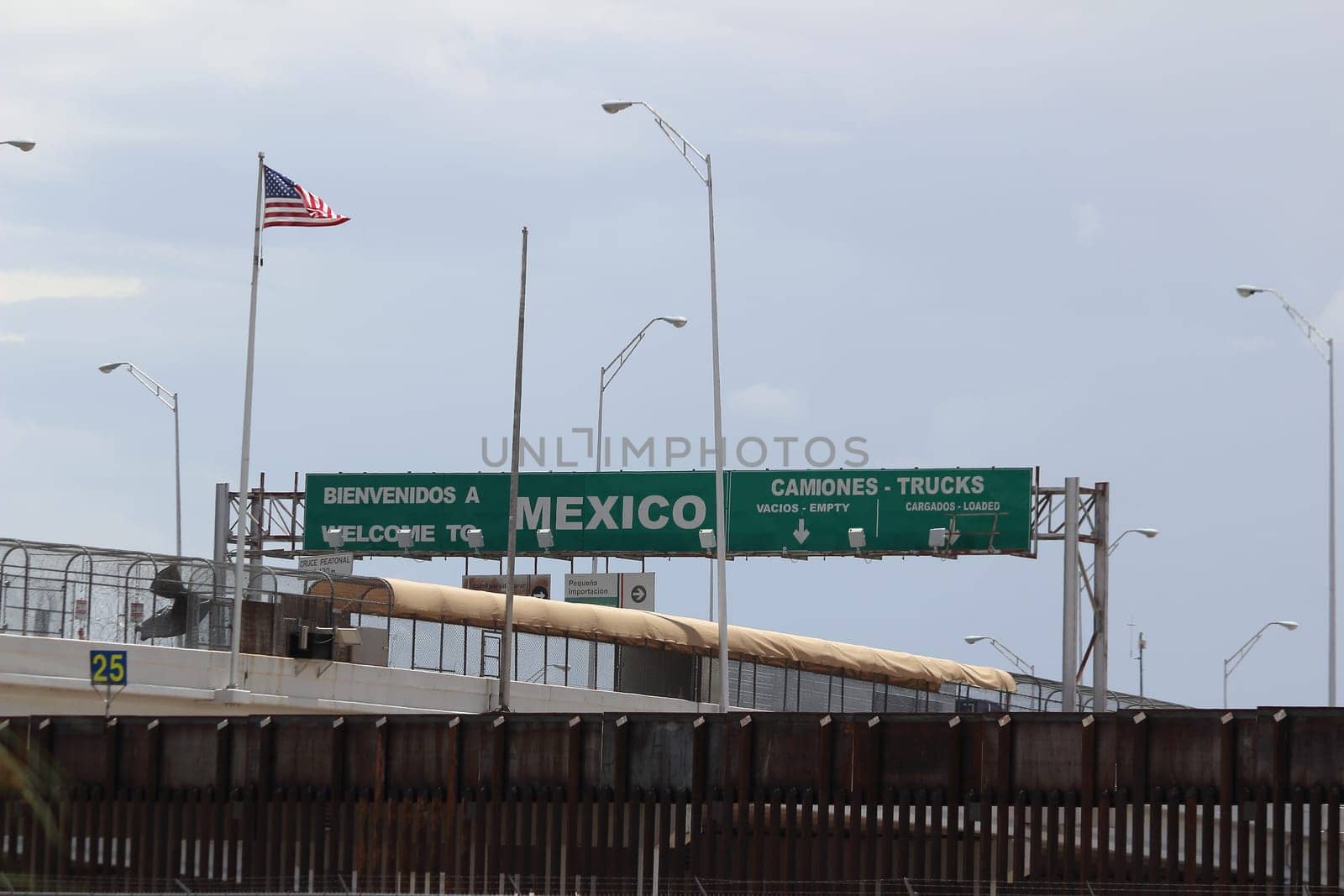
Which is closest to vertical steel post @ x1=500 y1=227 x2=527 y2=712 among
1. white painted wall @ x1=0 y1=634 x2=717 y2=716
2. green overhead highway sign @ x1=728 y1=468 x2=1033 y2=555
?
white painted wall @ x1=0 y1=634 x2=717 y2=716

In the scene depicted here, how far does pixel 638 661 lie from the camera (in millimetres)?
50062

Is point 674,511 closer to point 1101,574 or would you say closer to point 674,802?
point 1101,574

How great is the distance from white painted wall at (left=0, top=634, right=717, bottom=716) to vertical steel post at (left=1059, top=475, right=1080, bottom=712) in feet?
45.2

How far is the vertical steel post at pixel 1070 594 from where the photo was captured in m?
52.8

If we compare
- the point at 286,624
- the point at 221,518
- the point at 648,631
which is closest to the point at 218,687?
the point at 286,624

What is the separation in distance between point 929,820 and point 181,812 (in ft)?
35.1

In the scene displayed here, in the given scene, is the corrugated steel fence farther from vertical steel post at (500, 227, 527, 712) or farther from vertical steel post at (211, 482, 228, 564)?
vertical steel post at (211, 482, 228, 564)

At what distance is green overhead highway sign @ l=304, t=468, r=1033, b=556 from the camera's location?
55125 mm

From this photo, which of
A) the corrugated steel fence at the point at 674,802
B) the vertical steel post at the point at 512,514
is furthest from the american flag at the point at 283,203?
the corrugated steel fence at the point at 674,802

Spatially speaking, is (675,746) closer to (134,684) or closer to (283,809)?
(283,809)

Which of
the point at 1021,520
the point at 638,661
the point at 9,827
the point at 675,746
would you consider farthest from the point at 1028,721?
the point at 1021,520

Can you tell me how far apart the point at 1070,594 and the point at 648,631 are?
11188mm

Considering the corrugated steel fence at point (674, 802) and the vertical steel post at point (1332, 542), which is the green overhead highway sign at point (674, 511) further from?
the corrugated steel fence at point (674, 802)

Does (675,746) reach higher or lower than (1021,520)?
lower
